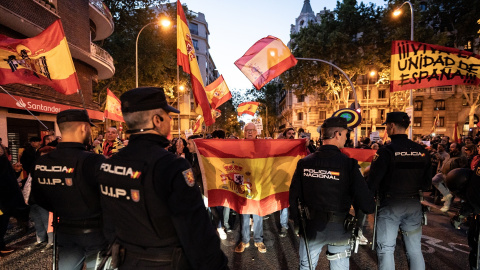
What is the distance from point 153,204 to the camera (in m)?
1.51

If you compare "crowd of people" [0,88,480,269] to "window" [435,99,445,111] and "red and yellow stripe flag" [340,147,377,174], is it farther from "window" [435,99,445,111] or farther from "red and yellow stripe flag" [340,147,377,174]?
"window" [435,99,445,111]

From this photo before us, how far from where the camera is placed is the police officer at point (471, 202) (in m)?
2.99

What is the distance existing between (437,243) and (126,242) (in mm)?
5699

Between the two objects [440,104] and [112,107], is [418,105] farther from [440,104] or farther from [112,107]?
[112,107]

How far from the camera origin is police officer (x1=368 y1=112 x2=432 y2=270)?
311 centimetres

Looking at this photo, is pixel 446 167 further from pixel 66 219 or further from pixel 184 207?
pixel 66 219

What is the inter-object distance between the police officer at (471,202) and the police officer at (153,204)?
10.6 ft

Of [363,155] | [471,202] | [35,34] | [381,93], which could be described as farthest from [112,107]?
[381,93]

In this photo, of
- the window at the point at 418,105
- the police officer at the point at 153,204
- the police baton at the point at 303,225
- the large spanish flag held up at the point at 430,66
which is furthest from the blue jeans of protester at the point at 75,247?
the window at the point at 418,105

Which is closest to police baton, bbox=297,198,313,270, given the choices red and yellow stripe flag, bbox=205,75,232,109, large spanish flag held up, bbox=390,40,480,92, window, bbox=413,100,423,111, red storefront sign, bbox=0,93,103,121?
large spanish flag held up, bbox=390,40,480,92

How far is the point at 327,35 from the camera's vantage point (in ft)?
86.2

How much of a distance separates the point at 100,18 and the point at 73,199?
2041 centimetres

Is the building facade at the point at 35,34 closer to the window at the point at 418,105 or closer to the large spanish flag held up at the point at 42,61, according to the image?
the large spanish flag held up at the point at 42,61

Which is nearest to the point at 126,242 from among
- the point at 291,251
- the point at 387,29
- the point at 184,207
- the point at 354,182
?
the point at 184,207
